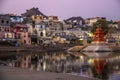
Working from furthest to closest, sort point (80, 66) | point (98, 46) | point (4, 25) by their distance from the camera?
point (4, 25) < point (98, 46) < point (80, 66)

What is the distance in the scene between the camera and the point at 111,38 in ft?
147

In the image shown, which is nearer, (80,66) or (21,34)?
(80,66)

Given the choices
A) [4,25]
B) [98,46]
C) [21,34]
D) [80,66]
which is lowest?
[80,66]

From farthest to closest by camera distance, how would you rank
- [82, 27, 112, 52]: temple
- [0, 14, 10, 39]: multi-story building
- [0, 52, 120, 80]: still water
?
1. [0, 14, 10, 39]: multi-story building
2. [82, 27, 112, 52]: temple
3. [0, 52, 120, 80]: still water

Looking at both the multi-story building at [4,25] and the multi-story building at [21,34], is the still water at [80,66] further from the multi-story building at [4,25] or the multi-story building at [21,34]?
the multi-story building at [21,34]

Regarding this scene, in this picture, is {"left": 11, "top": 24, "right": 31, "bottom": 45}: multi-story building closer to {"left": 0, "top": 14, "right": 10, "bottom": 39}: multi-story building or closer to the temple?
{"left": 0, "top": 14, "right": 10, "bottom": 39}: multi-story building

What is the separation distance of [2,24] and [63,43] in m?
10.1

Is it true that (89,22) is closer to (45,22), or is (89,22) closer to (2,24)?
(45,22)

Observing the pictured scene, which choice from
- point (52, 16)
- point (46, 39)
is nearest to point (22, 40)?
point (46, 39)

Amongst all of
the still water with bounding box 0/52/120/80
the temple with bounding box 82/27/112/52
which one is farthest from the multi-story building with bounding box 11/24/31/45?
the still water with bounding box 0/52/120/80

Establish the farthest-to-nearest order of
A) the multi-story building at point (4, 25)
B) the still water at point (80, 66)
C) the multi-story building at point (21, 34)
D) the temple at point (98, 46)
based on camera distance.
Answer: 1. the multi-story building at point (21, 34)
2. the multi-story building at point (4, 25)
3. the temple at point (98, 46)
4. the still water at point (80, 66)

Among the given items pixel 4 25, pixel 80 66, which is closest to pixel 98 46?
pixel 4 25

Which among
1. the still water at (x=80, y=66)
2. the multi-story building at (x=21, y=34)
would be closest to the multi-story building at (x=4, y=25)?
the multi-story building at (x=21, y=34)

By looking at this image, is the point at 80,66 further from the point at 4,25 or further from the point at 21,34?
the point at 21,34
